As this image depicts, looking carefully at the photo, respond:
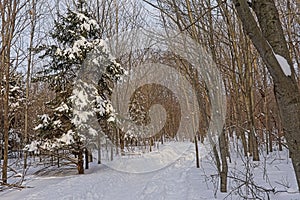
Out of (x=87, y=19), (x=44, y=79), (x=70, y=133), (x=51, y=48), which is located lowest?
(x=70, y=133)

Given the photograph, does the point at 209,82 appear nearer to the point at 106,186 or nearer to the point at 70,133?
the point at 106,186

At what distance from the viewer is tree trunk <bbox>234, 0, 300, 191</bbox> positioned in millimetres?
1327

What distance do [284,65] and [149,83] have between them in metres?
18.5

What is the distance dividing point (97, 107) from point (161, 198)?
5.54 m

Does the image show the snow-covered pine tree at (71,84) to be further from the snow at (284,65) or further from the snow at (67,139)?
the snow at (284,65)

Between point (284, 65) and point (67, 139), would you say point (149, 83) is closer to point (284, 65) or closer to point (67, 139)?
point (67, 139)

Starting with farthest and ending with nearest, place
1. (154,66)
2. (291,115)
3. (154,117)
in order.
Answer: (154,117) → (154,66) → (291,115)

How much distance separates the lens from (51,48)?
9.71 meters

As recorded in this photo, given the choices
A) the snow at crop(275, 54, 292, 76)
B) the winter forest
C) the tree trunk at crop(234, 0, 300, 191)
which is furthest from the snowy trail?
the snow at crop(275, 54, 292, 76)

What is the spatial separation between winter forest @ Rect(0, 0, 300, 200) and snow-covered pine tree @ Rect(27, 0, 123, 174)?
0.13ft

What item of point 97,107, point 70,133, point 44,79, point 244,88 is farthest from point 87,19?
point 244,88

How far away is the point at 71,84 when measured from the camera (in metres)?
9.92

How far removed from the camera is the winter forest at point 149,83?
2388 millimetres

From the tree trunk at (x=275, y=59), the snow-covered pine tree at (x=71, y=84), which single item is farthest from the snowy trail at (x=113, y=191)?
the tree trunk at (x=275, y=59)
